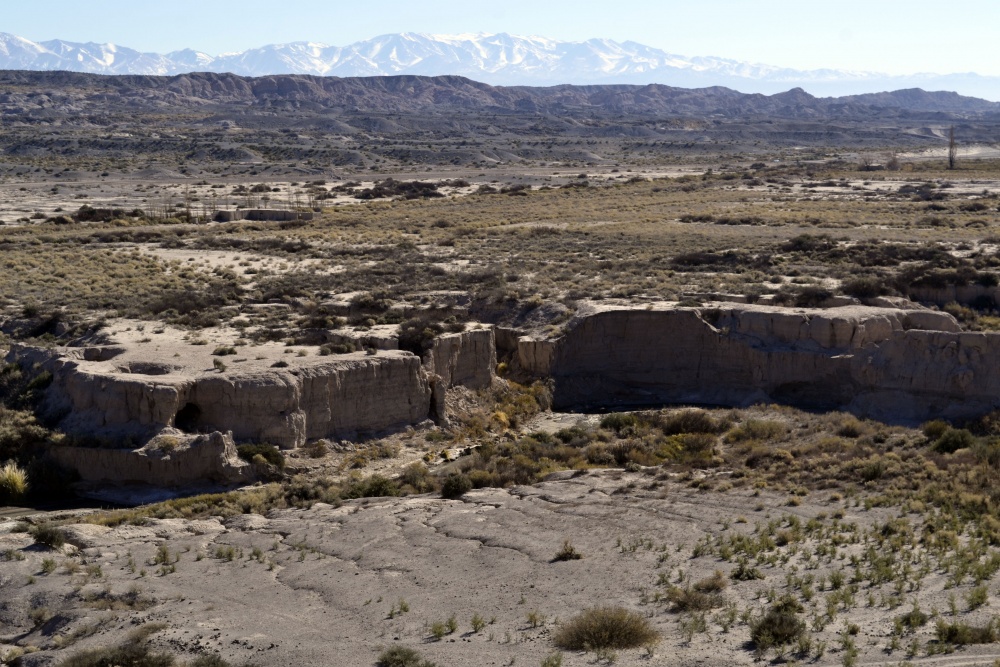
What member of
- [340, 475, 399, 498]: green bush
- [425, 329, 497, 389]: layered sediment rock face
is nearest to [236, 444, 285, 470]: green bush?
[340, 475, 399, 498]: green bush

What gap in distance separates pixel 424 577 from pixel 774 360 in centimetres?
1352

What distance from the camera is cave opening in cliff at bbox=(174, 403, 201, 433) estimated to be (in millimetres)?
20328

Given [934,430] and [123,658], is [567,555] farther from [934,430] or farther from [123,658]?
[934,430]

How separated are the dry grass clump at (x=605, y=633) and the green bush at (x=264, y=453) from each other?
30.6ft

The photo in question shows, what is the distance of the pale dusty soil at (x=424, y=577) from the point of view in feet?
38.6

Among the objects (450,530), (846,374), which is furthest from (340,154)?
(450,530)


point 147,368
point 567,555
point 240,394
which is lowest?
point 567,555

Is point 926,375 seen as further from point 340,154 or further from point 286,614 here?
point 340,154

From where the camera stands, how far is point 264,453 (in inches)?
786

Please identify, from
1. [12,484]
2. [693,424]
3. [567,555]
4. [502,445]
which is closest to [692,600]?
[567,555]

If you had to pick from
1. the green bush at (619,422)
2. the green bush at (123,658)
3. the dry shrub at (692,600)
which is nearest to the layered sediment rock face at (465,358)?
the green bush at (619,422)

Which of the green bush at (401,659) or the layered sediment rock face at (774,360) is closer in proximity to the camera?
the green bush at (401,659)

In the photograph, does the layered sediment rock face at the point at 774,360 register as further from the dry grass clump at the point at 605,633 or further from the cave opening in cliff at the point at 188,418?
the dry grass clump at the point at 605,633

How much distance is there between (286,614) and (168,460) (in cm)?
715
